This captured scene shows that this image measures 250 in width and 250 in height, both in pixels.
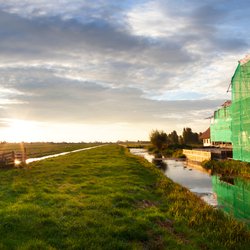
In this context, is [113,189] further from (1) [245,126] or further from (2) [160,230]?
(1) [245,126]

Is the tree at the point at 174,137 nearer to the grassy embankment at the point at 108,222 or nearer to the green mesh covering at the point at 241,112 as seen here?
the green mesh covering at the point at 241,112

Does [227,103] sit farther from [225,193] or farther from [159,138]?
[225,193]

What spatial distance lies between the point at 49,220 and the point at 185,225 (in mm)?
5014

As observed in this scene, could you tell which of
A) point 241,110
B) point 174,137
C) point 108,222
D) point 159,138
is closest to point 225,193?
point 108,222

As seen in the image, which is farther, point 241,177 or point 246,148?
point 246,148

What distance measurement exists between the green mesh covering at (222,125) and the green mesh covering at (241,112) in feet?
72.5

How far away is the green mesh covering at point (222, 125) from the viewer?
230 ft

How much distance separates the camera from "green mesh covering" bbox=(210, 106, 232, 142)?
7000cm

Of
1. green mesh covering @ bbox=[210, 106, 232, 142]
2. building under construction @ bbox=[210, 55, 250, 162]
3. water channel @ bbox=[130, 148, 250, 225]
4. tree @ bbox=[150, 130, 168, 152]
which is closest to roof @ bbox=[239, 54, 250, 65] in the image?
building under construction @ bbox=[210, 55, 250, 162]

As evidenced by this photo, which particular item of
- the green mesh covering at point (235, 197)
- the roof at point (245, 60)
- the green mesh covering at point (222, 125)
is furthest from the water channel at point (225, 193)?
the green mesh covering at point (222, 125)

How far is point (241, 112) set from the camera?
4375 cm

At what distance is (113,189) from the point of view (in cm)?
2095

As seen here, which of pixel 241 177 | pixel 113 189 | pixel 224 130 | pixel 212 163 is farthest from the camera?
pixel 224 130

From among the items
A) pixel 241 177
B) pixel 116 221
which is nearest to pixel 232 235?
pixel 116 221
